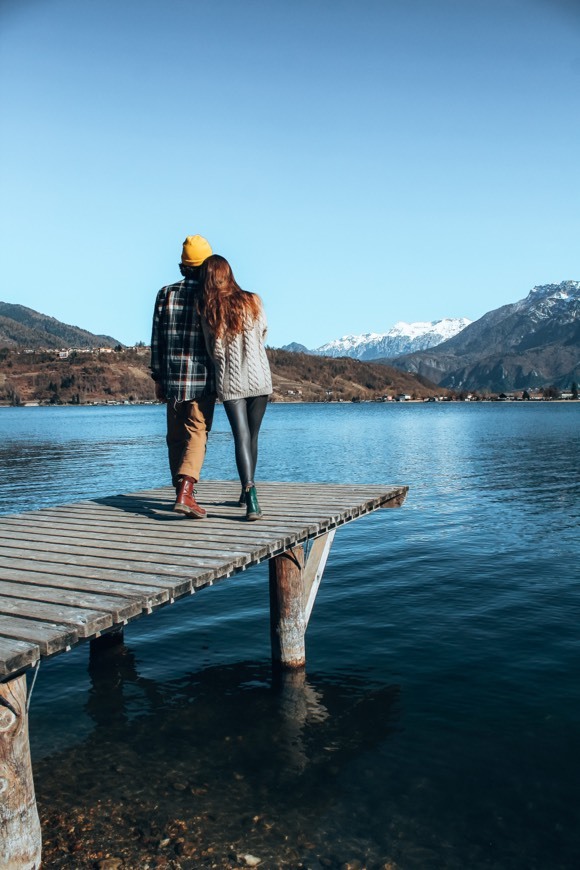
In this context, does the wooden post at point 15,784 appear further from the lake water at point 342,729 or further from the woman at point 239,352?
the woman at point 239,352

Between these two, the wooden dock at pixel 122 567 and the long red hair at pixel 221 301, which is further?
the long red hair at pixel 221 301

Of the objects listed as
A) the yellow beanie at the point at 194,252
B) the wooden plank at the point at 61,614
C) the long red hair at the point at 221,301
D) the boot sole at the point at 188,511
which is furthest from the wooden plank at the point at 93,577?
the yellow beanie at the point at 194,252

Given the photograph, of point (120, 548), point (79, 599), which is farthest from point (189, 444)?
point (79, 599)

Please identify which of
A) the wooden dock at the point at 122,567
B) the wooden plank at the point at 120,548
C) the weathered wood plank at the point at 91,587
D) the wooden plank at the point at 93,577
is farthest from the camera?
the wooden plank at the point at 120,548

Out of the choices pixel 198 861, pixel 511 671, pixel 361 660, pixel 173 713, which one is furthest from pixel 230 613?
pixel 198 861

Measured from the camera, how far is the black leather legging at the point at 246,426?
7859 millimetres

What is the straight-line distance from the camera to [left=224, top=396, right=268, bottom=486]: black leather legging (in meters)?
7.86

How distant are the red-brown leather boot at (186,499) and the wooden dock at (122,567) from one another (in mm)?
127

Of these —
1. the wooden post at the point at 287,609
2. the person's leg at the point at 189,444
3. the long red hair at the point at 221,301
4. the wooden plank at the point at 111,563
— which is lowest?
the wooden post at the point at 287,609

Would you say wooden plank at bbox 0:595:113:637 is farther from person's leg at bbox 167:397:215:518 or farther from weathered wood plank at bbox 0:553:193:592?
person's leg at bbox 167:397:215:518

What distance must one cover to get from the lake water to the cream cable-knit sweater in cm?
400

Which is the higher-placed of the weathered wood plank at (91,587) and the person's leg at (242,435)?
the person's leg at (242,435)

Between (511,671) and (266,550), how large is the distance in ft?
16.3

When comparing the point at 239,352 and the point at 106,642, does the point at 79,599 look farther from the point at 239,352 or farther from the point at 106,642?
the point at 106,642
